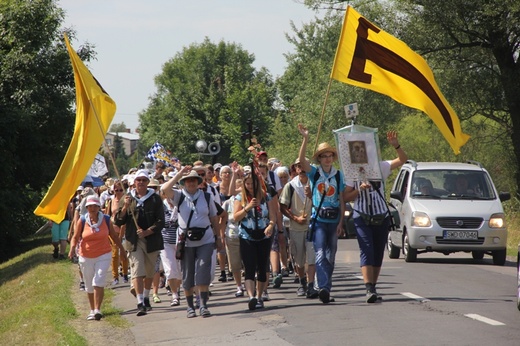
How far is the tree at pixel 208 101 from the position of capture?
236 feet

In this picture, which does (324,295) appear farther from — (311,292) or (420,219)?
(420,219)

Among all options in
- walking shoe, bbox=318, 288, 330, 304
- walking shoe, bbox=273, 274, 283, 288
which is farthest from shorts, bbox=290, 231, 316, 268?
walking shoe, bbox=318, 288, 330, 304

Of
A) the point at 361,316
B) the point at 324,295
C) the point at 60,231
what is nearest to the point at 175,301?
the point at 324,295

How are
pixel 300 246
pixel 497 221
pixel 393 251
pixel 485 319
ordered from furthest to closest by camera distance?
pixel 393 251 → pixel 497 221 → pixel 300 246 → pixel 485 319

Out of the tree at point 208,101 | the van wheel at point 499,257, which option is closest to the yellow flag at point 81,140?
the van wheel at point 499,257

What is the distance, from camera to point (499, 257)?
20375 millimetres

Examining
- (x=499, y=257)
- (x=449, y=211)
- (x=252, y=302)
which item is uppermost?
(x=449, y=211)

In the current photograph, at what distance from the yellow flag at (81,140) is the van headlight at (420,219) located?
751cm

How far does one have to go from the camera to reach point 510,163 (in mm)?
35406

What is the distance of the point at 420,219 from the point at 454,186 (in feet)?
4.11

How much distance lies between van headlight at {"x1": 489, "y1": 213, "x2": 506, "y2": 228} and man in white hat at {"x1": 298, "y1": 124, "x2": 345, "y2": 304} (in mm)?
7151

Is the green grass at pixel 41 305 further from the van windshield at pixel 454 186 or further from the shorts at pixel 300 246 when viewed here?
the van windshield at pixel 454 186

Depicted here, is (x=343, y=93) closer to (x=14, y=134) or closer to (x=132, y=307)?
(x=14, y=134)

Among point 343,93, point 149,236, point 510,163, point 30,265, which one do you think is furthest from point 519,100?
point 149,236
